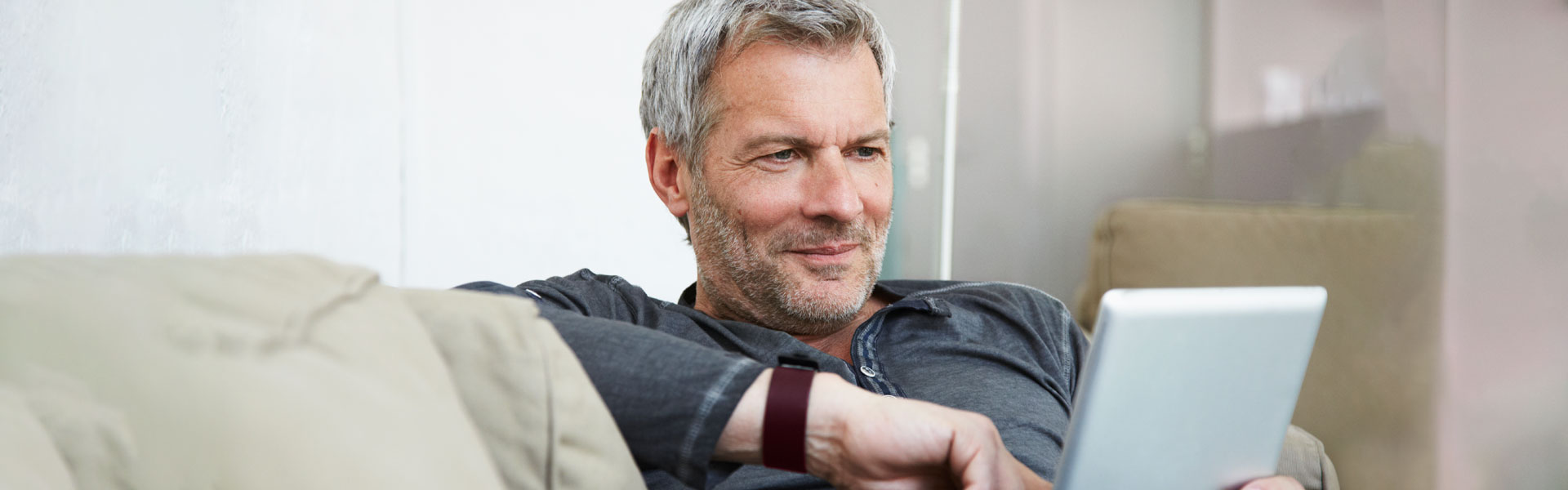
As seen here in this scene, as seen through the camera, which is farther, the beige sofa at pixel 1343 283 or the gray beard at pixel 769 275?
the beige sofa at pixel 1343 283

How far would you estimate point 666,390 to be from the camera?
723 mm

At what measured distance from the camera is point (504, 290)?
3.61 ft

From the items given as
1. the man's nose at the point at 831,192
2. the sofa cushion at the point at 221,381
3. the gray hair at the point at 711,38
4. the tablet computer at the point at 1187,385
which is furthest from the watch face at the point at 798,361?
the gray hair at the point at 711,38

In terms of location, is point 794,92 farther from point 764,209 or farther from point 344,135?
point 344,135

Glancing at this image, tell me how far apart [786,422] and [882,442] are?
68 mm

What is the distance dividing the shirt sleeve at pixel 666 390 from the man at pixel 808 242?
1.11 ft

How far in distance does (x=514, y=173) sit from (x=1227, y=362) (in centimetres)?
161

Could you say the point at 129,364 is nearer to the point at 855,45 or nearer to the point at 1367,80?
the point at 855,45

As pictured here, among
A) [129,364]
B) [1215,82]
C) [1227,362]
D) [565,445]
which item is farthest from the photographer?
[1215,82]

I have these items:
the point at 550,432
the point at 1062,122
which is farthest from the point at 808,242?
the point at 1062,122

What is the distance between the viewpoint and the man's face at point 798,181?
1.35 m

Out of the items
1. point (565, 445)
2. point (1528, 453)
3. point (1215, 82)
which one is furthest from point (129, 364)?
point (1215, 82)

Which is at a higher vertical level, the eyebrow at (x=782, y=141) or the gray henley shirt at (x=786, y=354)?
the eyebrow at (x=782, y=141)

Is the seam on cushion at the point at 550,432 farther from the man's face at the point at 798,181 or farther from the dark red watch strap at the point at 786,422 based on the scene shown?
the man's face at the point at 798,181
